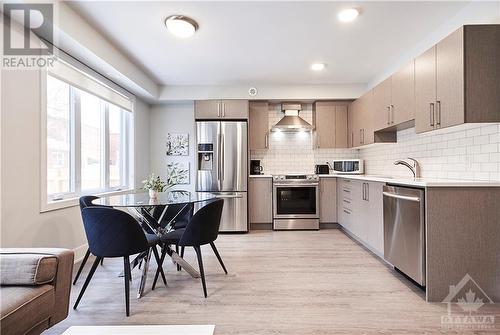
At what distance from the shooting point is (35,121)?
98.3 inches

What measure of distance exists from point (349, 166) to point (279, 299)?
3.21 m

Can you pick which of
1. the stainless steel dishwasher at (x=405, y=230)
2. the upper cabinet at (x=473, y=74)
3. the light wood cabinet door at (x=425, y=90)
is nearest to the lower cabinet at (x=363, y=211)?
the stainless steel dishwasher at (x=405, y=230)

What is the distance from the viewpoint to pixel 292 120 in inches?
191

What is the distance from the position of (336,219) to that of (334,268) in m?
1.91

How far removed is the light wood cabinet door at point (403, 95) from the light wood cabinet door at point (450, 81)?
44 centimetres

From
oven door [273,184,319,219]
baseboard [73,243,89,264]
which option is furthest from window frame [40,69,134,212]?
oven door [273,184,319,219]

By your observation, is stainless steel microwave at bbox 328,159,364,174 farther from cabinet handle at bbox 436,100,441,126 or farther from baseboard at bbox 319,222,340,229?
cabinet handle at bbox 436,100,441,126

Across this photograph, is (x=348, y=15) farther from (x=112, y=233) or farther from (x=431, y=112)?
(x=112, y=233)

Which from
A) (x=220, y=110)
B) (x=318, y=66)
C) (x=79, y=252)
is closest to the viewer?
(x=79, y=252)

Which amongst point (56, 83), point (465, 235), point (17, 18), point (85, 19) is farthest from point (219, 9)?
point (465, 235)

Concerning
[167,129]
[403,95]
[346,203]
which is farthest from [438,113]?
[167,129]

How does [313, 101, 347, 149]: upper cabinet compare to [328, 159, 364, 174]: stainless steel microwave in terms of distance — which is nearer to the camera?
[328, 159, 364, 174]: stainless steel microwave

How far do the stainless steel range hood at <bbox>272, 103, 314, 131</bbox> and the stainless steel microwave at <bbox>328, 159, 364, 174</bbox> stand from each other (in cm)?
83

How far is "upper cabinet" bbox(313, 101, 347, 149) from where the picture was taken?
4.91 meters
